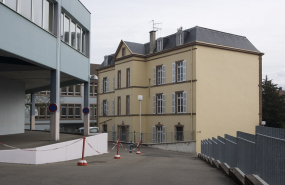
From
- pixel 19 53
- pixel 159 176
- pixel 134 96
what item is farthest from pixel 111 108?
pixel 159 176

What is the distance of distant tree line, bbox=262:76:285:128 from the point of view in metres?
57.2

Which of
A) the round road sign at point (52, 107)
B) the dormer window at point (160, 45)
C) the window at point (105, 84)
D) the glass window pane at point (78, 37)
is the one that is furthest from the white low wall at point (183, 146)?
the round road sign at point (52, 107)

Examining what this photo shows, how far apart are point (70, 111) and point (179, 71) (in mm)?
32081

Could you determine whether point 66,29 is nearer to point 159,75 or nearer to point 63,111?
point 159,75

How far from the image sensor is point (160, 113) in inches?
1784

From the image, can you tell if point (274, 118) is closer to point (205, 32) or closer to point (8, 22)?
point (205, 32)

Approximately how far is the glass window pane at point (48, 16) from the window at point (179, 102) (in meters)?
24.7

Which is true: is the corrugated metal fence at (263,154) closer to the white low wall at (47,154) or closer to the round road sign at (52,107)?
the white low wall at (47,154)

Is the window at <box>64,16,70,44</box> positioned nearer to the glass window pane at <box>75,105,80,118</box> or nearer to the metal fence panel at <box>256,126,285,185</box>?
the metal fence panel at <box>256,126,285,185</box>

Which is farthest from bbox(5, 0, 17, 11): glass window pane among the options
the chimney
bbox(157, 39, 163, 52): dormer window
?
the chimney

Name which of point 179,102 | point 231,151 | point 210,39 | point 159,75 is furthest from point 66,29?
point 159,75

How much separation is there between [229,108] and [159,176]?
1315 inches

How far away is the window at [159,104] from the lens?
1774 inches

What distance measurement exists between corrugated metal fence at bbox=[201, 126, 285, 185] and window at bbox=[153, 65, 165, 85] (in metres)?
35.0
